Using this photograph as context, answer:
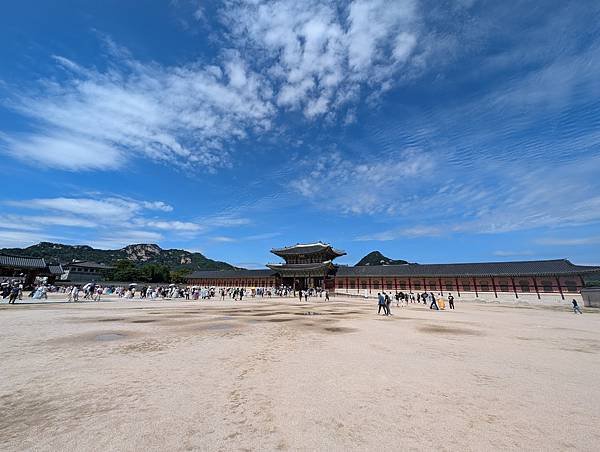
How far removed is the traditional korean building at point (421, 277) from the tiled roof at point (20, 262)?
31.1 metres

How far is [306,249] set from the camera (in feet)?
213

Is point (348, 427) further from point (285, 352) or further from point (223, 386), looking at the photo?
point (285, 352)

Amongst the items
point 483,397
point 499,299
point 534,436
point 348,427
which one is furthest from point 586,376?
point 499,299

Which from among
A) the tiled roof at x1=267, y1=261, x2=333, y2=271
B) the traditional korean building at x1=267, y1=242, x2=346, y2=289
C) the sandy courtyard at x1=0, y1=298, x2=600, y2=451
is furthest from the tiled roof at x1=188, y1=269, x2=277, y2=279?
the sandy courtyard at x1=0, y1=298, x2=600, y2=451

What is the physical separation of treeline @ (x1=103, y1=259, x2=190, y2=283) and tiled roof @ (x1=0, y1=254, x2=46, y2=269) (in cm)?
1716

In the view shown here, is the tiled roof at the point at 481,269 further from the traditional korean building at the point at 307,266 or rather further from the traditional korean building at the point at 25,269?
the traditional korean building at the point at 25,269

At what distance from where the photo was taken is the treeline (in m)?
70.0

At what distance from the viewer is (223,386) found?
5602mm

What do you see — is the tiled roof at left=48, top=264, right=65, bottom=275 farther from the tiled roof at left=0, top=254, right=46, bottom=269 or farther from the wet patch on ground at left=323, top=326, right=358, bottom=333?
the wet patch on ground at left=323, top=326, right=358, bottom=333

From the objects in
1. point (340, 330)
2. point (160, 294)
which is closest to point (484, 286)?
point (340, 330)

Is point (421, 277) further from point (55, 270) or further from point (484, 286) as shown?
point (55, 270)

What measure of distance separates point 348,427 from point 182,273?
90031 millimetres

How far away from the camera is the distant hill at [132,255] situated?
124206 mm

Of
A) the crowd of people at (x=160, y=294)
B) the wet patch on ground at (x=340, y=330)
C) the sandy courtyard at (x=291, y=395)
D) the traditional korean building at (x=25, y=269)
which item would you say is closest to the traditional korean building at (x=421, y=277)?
the crowd of people at (x=160, y=294)
